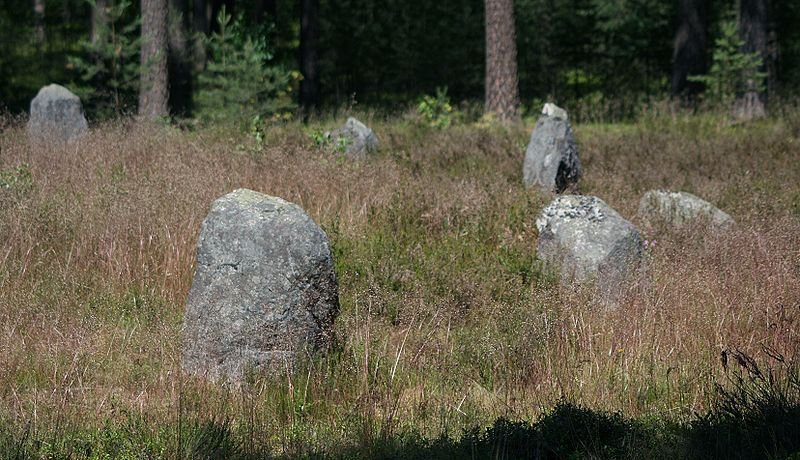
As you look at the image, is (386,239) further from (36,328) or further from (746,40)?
(746,40)

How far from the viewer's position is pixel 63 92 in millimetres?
12492

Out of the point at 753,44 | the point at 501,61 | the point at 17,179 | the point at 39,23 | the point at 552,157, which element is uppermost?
the point at 39,23

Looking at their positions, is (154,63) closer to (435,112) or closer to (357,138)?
(357,138)

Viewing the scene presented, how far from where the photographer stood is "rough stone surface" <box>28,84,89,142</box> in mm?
11773

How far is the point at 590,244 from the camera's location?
22.7 ft

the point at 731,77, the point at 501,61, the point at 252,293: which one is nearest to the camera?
the point at 252,293

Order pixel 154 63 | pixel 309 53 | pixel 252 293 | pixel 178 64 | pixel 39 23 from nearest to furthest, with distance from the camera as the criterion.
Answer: pixel 252 293 → pixel 154 63 → pixel 178 64 → pixel 309 53 → pixel 39 23

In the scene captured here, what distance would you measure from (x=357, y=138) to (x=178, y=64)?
7660mm

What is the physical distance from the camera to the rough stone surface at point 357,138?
36.9 feet

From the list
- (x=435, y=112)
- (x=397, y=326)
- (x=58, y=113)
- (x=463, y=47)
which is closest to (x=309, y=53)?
(x=435, y=112)

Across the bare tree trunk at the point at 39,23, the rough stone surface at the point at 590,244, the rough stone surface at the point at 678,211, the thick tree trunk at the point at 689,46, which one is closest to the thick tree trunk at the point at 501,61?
the thick tree trunk at the point at 689,46

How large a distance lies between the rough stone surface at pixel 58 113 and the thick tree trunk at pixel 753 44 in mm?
11048

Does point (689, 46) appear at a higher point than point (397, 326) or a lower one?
higher

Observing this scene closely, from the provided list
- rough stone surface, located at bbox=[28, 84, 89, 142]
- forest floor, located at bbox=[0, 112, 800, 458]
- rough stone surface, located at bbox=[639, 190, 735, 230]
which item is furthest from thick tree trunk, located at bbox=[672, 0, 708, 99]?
rough stone surface, located at bbox=[28, 84, 89, 142]
